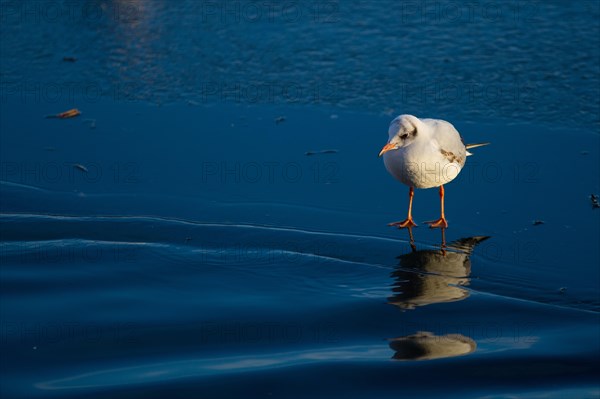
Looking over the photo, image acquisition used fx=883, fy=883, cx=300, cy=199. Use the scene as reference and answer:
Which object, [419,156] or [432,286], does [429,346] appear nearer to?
[432,286]

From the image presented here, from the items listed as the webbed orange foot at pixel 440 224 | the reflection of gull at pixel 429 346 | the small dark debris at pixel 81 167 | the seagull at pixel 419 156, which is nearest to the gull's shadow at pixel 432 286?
the reflection of gull at pixel 429 346

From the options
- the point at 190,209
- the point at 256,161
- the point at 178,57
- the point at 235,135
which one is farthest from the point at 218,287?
the point at 178,57

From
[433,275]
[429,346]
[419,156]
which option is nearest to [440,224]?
[419,156]

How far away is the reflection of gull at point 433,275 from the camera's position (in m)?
4.98

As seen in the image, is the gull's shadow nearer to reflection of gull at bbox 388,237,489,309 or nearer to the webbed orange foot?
reflection of gull at bbox 388,237,489,309

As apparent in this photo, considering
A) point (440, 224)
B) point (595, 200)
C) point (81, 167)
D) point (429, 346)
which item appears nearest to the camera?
point (429, 346)

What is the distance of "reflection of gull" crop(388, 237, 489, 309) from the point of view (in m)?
4.98

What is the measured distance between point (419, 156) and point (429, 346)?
1.86 meters

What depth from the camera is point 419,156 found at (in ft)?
19.8

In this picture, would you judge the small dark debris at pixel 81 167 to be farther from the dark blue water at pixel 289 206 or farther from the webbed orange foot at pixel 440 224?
the webbed orange foot at pixel 440 224

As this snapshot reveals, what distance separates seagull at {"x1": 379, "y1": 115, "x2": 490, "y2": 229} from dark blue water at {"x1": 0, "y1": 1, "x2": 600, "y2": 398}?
24cm

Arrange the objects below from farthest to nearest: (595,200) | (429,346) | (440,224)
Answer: (595,200), (440,224), (429,346)

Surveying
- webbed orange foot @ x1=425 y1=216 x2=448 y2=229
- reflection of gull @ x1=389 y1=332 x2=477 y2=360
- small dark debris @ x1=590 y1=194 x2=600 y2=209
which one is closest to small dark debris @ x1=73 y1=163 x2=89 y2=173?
webbed orange foot @ x1=425 y1=216 x2=448 y2=229

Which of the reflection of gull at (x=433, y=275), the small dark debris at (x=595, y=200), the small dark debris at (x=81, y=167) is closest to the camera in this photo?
the reflection of gull at (x=433, y=275)
